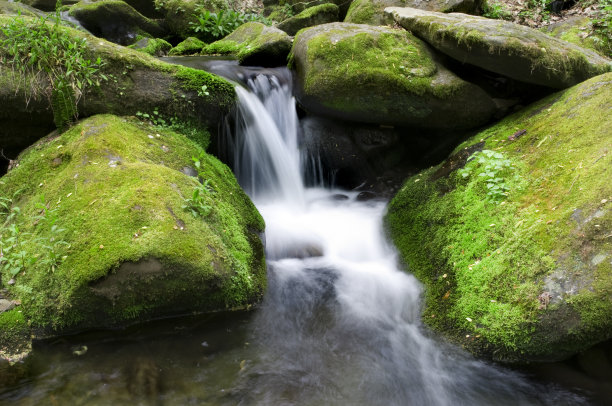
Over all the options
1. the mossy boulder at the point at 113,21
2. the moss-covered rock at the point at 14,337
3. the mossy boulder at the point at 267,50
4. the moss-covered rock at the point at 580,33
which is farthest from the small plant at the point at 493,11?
the moss-covered rock at the point at 14,337

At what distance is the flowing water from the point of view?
9.70 feet

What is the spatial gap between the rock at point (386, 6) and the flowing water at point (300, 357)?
5.90 m

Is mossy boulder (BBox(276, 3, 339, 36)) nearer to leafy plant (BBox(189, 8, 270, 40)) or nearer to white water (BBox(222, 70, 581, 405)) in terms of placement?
leafy plant (BBox(189, 8, 270, 40))

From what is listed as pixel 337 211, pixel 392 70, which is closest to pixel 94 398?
pixel 337 211

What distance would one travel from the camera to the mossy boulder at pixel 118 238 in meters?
3.21

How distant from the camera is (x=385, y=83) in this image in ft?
19.5

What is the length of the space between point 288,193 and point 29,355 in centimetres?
433

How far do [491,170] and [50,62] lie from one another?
5.43m

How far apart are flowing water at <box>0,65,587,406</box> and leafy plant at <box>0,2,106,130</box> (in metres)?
2.95

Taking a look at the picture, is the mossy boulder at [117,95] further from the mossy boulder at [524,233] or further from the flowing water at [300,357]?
the mossy boulder at [524,233]

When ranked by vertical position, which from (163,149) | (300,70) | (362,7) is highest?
(362,7)

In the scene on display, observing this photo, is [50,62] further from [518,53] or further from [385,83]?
[518,53]

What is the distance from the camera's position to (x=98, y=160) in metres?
4.09

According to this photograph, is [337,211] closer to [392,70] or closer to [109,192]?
[392,70]
